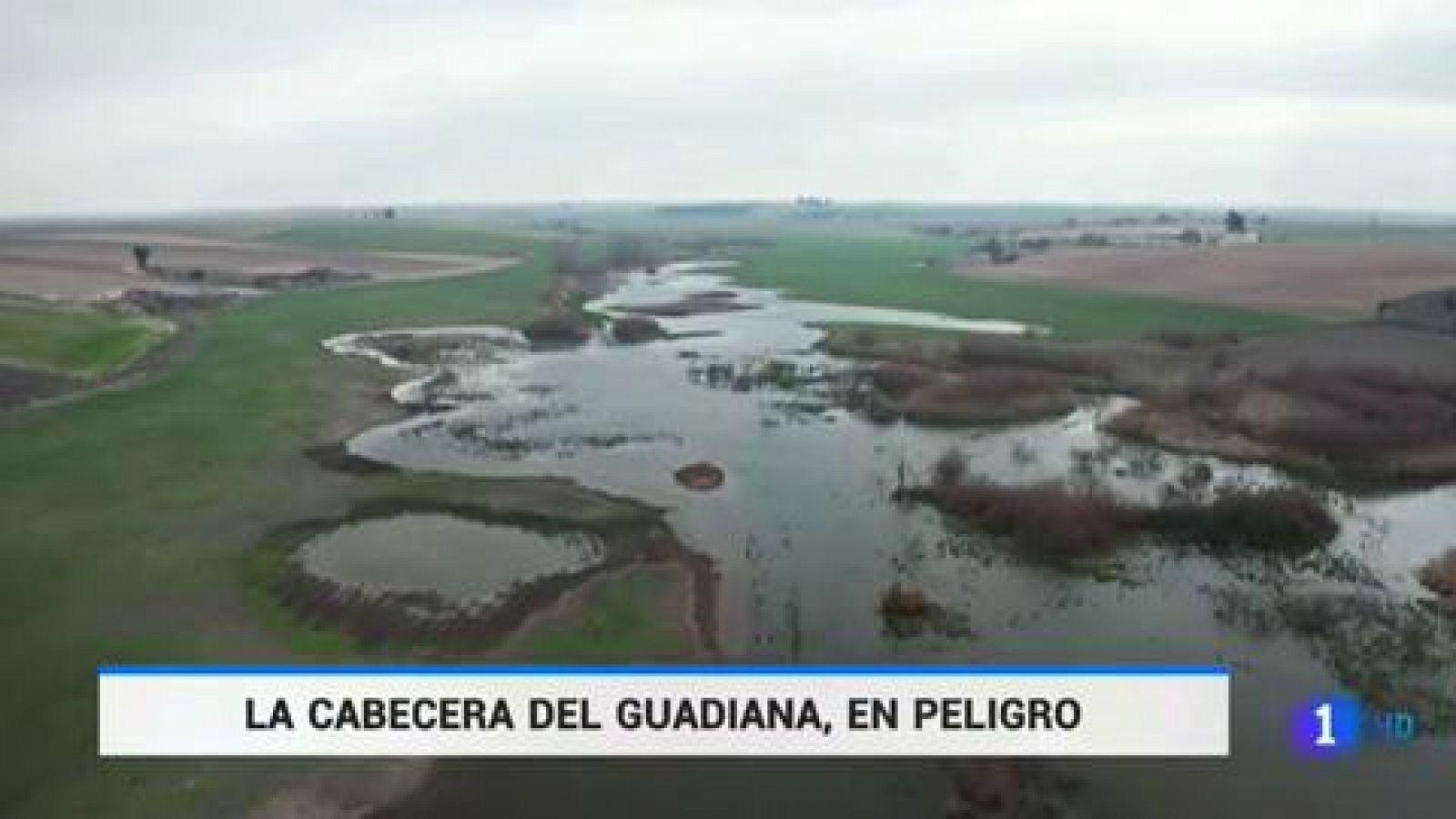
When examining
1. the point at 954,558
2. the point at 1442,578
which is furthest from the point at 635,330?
the point at 1442,578

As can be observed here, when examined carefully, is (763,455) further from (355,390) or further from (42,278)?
(42,278)

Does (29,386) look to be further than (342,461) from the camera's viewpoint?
Yes

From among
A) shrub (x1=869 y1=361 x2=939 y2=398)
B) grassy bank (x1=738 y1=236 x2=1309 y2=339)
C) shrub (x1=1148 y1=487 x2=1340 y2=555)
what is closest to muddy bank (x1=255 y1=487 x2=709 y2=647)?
shrub (x1=1148 y1=487 x2=1340 y2=555)

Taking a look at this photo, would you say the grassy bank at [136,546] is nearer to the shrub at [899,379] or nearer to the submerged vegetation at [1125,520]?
the submerged vegetation at [1125,520]

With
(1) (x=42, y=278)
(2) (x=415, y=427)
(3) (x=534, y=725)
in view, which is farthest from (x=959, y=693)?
(1) (x=42, y=278)
